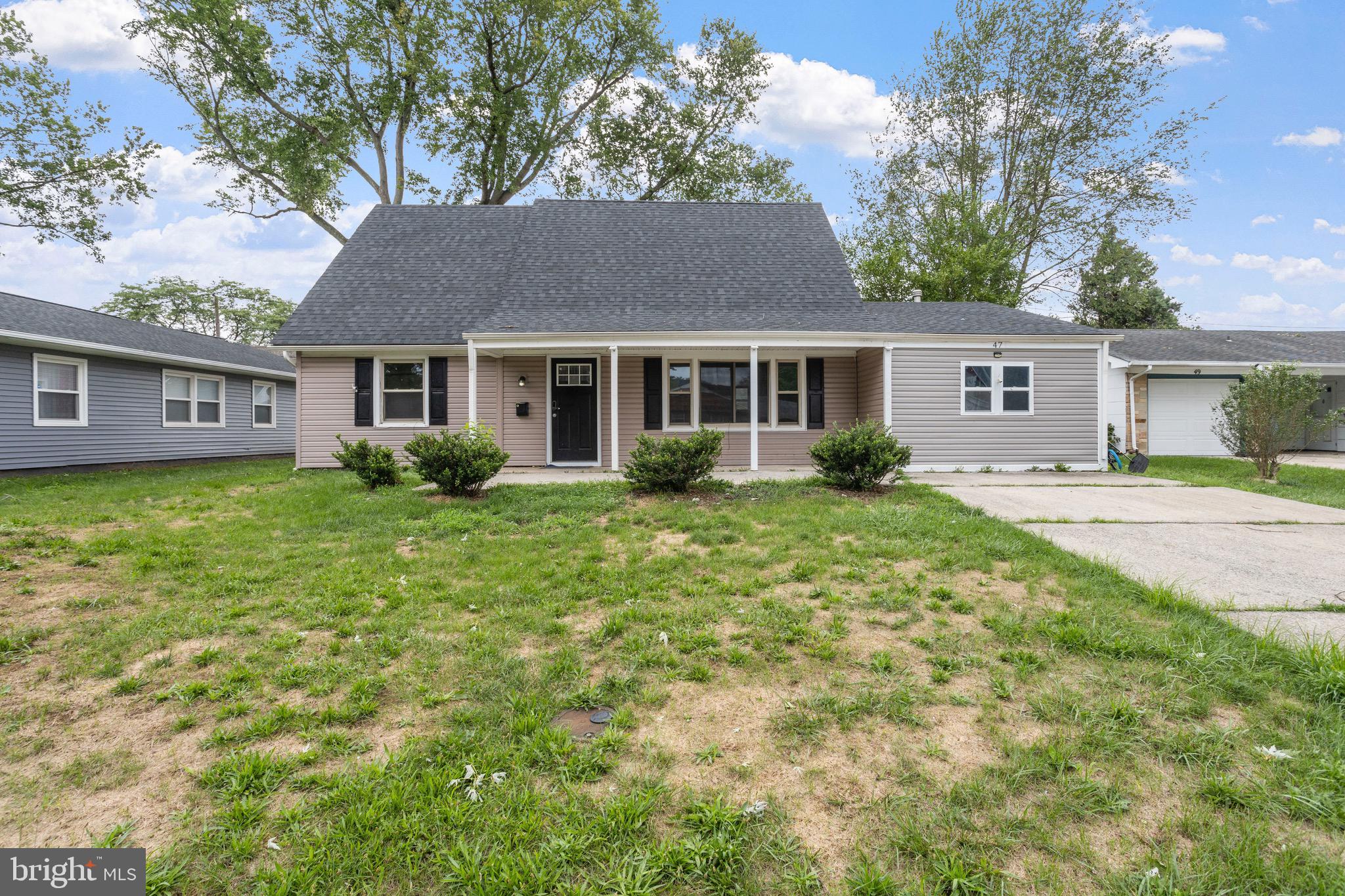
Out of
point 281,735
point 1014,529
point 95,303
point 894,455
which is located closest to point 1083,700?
point 1014,529

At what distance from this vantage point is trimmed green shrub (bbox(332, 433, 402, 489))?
8258 millimetres

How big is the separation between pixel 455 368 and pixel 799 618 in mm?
9989

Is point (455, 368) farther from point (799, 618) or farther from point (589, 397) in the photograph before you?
point (799, 618)

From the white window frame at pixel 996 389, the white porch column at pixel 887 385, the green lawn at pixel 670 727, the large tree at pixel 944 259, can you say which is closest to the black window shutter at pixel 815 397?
the white porch column at pixel 887 385

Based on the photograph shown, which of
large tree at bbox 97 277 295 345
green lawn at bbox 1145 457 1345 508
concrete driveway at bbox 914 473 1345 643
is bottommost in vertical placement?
concrete driveway at bbox 914 473 1345 643

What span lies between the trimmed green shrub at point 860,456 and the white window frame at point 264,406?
17.1 meters

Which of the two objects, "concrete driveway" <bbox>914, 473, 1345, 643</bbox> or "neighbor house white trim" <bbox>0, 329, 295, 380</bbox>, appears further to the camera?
"neighbor house white trim" <bbox>0, 329, 295, 380</bbox>

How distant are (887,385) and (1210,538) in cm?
554

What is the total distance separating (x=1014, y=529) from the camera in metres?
5.50

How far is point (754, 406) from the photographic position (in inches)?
396

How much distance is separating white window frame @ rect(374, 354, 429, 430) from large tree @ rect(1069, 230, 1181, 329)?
97.8ft

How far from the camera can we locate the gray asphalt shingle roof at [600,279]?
10.8 meters

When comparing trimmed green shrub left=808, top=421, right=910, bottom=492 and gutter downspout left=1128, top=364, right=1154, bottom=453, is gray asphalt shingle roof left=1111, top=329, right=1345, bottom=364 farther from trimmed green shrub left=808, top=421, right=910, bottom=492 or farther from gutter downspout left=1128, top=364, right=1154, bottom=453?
trimmed green shrub left=808, top=421, right=910, bottom=492

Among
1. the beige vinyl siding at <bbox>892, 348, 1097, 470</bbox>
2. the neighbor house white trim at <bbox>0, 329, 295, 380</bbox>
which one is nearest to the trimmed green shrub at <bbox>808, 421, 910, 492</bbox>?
the beige vinyl siding at <bbox>892, 348, 1097, 470</bbox>
